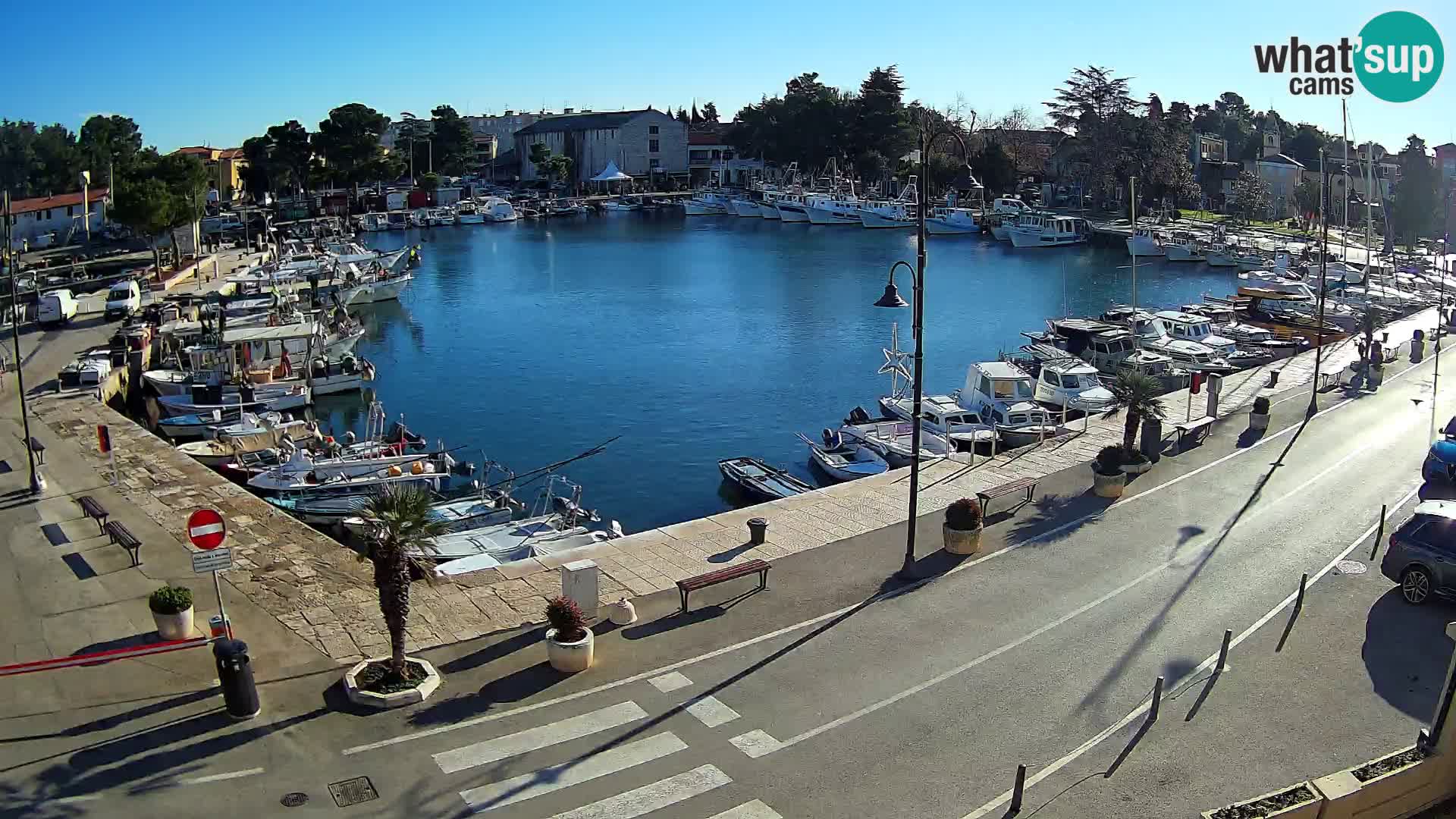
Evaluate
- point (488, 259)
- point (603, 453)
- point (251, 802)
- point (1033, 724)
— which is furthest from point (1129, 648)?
point (488, 259)

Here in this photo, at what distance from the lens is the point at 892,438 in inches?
1389

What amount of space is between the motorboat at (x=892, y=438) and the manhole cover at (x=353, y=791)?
21396 millimetres

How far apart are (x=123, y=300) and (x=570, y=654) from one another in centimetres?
4940

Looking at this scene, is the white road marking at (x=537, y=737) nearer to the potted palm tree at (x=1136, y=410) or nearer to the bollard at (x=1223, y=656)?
the bollard at (x=1223, y=656)

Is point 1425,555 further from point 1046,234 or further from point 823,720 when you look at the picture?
point 1046,234

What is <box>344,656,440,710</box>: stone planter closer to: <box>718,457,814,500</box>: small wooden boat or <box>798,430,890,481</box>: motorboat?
<box>718,457,814,500</box>: small wooden boat

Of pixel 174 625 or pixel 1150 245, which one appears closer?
pixel 174 625

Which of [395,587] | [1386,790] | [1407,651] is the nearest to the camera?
[1386,790]

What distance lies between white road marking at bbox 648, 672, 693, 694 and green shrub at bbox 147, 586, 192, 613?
23.1 feet

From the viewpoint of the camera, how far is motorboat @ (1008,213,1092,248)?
109812mm

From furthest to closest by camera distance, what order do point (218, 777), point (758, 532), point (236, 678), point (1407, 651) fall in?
point (758, 532), point (1407, 651), point (236, 678), point (218, 777)

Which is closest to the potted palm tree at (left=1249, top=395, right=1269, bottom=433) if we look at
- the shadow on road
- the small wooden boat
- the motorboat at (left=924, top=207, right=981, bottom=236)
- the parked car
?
the parked car

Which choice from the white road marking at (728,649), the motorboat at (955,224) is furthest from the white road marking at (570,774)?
the motorboat at (955,224)

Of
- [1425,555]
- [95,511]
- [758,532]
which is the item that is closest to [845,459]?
[758,532]
